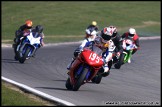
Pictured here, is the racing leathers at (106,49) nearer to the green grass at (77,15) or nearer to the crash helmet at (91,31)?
the crash helmet at (91,31)

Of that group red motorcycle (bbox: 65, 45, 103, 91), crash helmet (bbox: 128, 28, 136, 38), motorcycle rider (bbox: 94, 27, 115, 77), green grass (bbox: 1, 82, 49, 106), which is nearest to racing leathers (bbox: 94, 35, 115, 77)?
motorcycle rider (bbox: 94, 27, 115, 77)

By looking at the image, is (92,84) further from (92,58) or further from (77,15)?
(77,15)

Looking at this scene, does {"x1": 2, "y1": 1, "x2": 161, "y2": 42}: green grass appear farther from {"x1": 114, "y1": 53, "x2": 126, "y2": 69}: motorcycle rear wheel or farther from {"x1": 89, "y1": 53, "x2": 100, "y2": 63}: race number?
{"x1": 89, "y1": 53, "x2": 100, "y2": 63}: race number

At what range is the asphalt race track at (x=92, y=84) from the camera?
36.2ft

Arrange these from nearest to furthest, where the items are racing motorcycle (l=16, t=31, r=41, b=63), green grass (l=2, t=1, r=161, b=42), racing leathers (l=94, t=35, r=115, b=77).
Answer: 1. racing leathers (l=94, t=35, r=115, b=77)
2. racing motorcycle (l=16, t=31, r=41, b=63)
3. green grass (l=2, t=1, r=161, b=42)

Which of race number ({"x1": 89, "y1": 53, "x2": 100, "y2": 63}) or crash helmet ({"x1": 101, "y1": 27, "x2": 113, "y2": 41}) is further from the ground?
crash helmet ({"x1": 101, "y1": 27, "x2": 113, "y2": 41})

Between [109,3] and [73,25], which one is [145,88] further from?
[109,3]

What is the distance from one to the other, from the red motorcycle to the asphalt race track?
232 mm

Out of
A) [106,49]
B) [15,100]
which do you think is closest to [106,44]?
[106,49]

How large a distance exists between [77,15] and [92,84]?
3266cm

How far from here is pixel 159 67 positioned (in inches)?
737

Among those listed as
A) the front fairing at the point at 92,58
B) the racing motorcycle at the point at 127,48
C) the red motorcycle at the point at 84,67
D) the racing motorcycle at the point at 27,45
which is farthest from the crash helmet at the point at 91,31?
the front fairing at the point at 92,58

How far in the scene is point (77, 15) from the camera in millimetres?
46250

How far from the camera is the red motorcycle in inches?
462
